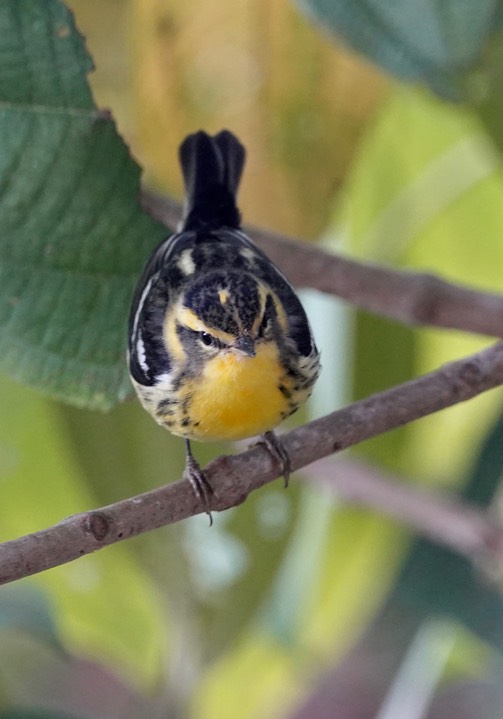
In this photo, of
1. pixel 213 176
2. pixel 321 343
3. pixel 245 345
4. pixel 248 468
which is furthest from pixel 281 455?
pixel 321 343

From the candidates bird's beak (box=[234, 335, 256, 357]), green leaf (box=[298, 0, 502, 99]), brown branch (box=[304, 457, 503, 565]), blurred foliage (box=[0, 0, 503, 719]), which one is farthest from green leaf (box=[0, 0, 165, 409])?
brown branch (box=[304, 457, 503, 565])

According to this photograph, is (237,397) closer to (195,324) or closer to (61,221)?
(195,324)

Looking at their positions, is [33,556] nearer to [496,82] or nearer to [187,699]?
[187,699]

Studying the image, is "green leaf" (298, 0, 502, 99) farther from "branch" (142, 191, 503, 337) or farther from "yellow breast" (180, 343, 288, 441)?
"yellow breast" (180, 343, 288, 441)

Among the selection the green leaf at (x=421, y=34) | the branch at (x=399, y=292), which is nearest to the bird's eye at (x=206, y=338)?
the branch at (x=399, y=292)

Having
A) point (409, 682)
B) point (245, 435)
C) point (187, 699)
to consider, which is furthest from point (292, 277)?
point (409, 682)

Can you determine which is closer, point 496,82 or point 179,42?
point 496,82
